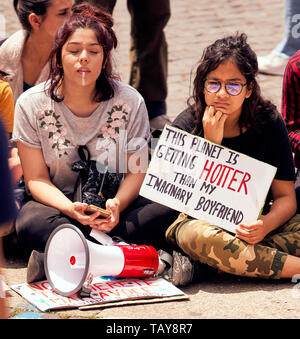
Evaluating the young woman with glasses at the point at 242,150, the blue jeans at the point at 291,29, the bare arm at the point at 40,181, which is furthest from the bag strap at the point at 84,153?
the blue jeans at the point at 291,29

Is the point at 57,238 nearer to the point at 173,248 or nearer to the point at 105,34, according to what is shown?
the point at 173,248

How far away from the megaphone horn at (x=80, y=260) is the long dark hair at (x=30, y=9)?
1.36m

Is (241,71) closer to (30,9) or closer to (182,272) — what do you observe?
(182,272)

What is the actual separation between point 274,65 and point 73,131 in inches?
120

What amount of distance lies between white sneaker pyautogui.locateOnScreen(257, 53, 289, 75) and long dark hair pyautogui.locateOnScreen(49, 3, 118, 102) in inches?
110

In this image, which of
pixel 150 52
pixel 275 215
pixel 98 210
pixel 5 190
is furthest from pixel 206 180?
pixel 150 52

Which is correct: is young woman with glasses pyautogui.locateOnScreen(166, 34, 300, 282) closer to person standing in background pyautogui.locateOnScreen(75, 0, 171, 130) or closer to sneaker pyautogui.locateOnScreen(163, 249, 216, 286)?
sneaker pyautogui.locateOnScreen(163, 249, 216, 286)

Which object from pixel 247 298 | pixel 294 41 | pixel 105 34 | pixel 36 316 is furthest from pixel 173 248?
pixel 294 41

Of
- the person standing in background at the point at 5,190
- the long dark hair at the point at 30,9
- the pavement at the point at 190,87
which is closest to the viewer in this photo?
the person standing in background at the point at 5,190

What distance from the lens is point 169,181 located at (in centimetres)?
375

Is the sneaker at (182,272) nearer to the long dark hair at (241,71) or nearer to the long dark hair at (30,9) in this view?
the long dark hair at (241,71)

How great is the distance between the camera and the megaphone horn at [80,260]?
347 cm

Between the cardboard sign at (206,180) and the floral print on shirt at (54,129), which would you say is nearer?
the cardboard sign at (206,180)

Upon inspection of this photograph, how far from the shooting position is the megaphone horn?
137 inches
